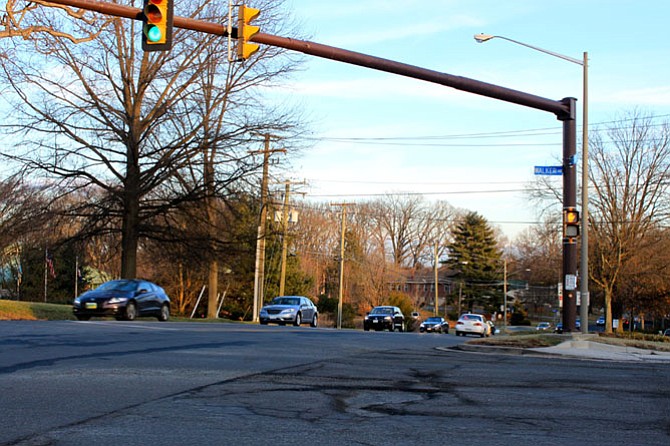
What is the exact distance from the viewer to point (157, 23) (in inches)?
543

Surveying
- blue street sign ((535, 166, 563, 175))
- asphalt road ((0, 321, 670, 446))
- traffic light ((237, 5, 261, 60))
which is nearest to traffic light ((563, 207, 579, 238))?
blue street sign ((535, 166, 563, 175))

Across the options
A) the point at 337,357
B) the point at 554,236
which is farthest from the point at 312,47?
the point at 554,236

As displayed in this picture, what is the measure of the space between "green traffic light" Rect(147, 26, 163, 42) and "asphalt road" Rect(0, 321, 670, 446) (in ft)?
A: 17.9

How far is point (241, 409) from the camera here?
855cm

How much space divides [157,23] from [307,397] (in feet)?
24.8

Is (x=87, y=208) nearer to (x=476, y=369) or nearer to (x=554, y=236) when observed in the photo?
(x=476, y=369)

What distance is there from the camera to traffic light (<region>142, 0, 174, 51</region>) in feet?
45.3

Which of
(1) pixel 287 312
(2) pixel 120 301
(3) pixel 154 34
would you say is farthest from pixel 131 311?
(3) pixel 154 34

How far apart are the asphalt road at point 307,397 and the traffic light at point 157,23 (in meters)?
5.38

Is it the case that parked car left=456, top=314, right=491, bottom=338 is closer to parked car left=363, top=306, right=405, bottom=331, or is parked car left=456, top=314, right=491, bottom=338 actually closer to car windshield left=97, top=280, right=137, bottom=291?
parked car left=363, top=306, right=405, bottom=331

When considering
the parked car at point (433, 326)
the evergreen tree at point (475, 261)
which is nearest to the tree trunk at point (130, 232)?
the parked car at point (433, 326)

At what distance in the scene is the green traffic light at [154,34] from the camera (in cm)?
1384

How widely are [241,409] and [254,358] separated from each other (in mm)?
5118

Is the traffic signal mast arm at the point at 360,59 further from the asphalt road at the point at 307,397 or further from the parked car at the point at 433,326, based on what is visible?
the parked car at the point at 433,326
